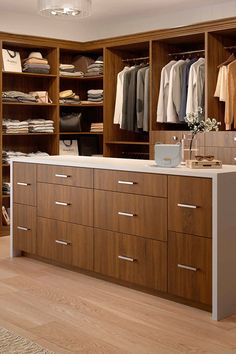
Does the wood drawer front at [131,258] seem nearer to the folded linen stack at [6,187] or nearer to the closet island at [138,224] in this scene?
the closet island at [138,224]

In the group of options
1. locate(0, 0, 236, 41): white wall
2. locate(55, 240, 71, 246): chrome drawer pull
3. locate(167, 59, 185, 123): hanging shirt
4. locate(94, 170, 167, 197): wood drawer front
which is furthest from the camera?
locate(0, 0, 236, 41): white wall

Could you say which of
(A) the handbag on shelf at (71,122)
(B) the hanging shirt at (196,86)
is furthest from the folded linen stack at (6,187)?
(B) the hanging shirt at (196,86)

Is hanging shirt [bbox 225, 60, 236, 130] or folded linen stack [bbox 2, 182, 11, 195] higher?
hanging shirt [bbox 225, 60, 236, 130]

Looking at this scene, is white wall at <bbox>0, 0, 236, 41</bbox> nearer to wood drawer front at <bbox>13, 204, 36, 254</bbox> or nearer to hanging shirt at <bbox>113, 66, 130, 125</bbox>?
hanging shirt at <bbox>113, 66, 130, 125</bbox>

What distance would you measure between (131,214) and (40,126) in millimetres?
3119

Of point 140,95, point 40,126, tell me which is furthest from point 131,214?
point 40,126

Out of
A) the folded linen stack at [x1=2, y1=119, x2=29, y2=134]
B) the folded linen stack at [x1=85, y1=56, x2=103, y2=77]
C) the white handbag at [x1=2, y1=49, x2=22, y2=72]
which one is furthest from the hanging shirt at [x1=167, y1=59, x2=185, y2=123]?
the white handbag at [x1=2, y1=49, x2=22, y2=72]

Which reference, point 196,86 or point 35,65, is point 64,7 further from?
point 35,65

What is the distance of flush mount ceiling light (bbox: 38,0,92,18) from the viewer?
Result: 14.8 ft

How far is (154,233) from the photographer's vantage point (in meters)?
4.02

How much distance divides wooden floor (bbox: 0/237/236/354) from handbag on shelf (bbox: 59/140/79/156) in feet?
9.89

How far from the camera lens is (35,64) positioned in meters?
6.91

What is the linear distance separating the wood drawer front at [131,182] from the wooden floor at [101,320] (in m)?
0.75

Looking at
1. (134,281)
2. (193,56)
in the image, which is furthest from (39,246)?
(193,56)
